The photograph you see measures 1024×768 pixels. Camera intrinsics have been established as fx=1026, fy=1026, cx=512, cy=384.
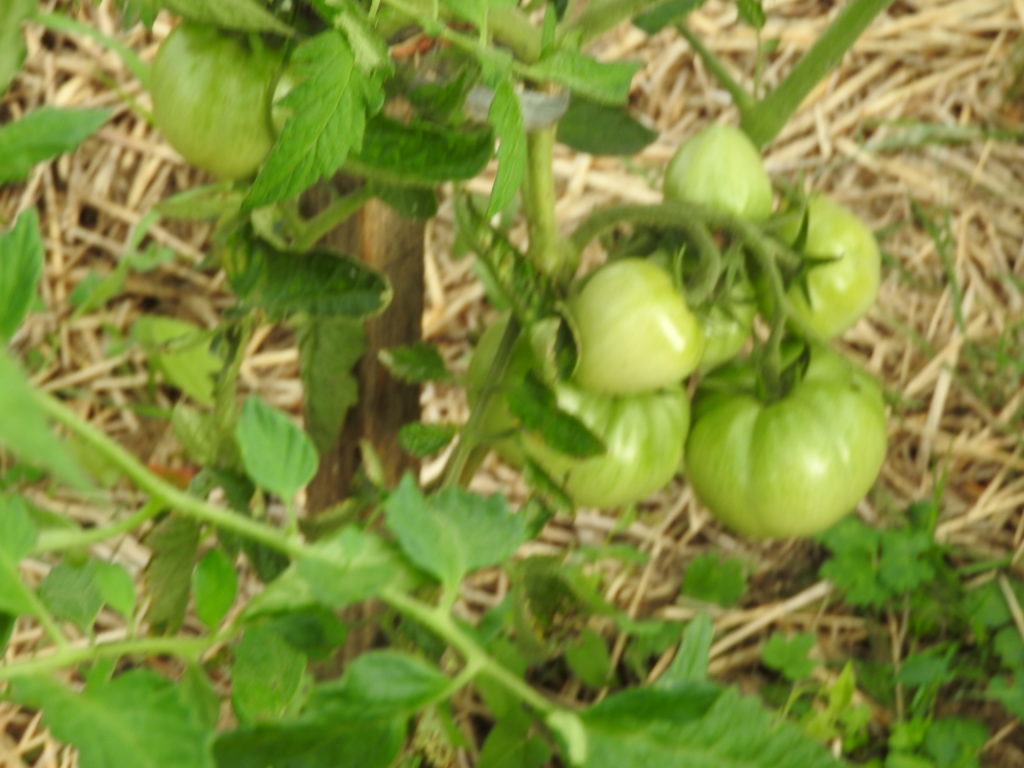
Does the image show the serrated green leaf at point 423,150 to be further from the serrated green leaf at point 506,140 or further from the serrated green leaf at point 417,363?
the serrated green leaf at point 417,363

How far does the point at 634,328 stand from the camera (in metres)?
0.61

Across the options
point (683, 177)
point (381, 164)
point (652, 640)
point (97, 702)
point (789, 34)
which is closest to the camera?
point (97, 702)

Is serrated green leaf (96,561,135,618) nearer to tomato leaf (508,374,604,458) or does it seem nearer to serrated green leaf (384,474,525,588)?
serrated green leaf (384,474,525,588)

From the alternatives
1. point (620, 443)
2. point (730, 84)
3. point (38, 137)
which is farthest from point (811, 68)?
point (38, 137)

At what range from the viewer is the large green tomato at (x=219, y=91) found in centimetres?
53

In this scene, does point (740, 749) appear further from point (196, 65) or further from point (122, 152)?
point (122, 152)

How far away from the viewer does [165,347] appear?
0.74 metres

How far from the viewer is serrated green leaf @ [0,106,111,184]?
38cm

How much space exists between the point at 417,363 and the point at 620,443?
0.48ft

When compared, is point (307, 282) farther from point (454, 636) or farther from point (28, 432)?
point (28, 432)

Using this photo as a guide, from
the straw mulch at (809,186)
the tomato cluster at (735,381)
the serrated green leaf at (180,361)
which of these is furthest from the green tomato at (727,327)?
the serrated green leaf at (180,361)

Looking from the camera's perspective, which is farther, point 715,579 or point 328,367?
point 715,579

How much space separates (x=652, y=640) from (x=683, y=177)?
63 cm

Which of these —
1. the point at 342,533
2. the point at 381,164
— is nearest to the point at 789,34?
the point at 381,164
